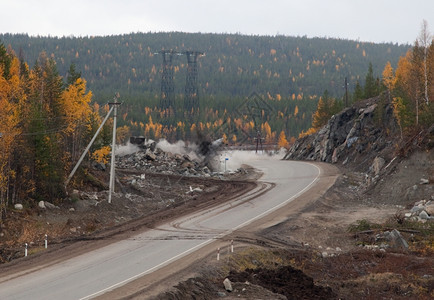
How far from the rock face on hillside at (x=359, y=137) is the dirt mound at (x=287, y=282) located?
2742 centimetres

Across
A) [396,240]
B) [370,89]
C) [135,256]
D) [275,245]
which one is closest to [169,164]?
[275,245]

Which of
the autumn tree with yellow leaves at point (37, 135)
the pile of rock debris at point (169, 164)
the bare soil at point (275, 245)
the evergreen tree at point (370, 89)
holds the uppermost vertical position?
the evergreen tree at point (370, 89)

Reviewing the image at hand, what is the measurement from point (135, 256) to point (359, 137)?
1696 inches

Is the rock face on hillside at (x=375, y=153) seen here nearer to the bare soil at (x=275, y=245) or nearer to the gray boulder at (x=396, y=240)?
the bare soil at (x=275, y=245)

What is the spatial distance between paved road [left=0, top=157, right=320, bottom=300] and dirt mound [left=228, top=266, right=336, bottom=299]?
12.3ft

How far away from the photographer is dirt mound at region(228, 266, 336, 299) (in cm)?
1938

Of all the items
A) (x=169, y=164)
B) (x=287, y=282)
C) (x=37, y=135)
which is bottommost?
(x=169, y=164)

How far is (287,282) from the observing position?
67.0 ft

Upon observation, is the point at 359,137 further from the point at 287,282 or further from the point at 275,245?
the point at 287,282

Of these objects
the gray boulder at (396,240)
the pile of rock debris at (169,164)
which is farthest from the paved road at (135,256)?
the pile of rock debris at (169,164)

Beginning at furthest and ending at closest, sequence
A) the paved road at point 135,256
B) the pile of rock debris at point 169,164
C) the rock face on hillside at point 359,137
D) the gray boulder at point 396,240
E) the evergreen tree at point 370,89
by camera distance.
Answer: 1. the evergreen tree at point 370,89
2. the rock face on hillside at point 359,137
3. the pile of rock debris at point 169,164
4. the gray boulder at point 396,240
5. the paved road at point 135,256

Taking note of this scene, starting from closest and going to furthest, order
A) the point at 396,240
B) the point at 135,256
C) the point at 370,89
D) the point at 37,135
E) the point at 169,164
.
Result: the point at 135,256, the point at 396,240, the point at 37,135, the point at 169,164, the point at 370,89

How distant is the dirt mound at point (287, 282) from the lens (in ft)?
63.6

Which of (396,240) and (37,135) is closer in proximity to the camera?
(396,240)
